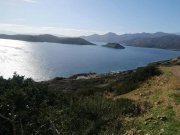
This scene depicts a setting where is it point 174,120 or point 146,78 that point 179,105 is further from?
→ point 146,78

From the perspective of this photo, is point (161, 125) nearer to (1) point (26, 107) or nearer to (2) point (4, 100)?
(1) point (26, 107)

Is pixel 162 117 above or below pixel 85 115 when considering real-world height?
above

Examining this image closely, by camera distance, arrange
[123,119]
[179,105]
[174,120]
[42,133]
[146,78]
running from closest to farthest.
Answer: [42,133] < [174,120] < [123,119] < [179,105] < [146,78]

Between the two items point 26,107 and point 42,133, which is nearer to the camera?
point 42,133

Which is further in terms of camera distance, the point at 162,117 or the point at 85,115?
the point at 85,115

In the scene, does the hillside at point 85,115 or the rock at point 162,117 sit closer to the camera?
the hillside at point 85,115

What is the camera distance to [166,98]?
1814cm

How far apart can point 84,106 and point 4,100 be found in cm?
443

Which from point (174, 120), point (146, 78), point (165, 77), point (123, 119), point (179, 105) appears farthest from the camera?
point (146, 78)

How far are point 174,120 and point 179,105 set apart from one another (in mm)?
2468

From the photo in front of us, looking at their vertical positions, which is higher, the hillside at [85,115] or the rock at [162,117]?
the rock at [162,117]

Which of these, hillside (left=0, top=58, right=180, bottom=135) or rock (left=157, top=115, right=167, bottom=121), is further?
rock (left=157, top=115, right=167, bottom=121)

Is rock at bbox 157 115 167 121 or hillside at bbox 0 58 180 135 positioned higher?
rock at bbox 157 115 167 121

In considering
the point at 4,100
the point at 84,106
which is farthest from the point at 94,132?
the point at 4,100
